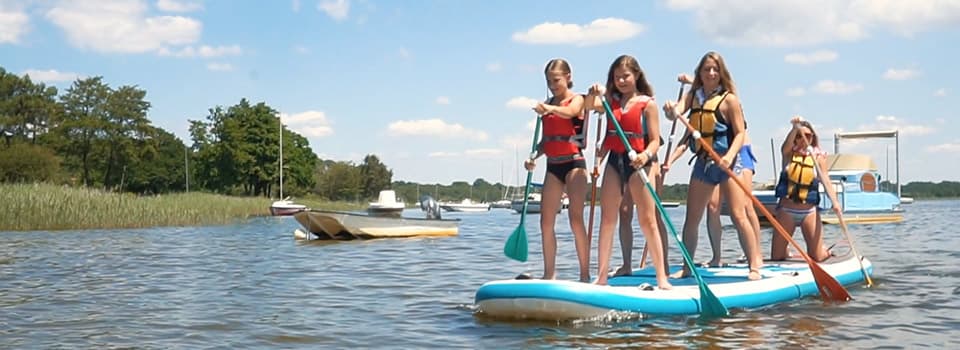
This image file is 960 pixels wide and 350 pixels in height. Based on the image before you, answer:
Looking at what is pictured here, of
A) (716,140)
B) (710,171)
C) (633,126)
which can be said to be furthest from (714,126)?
(633,126)

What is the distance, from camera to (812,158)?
9500 millimetres

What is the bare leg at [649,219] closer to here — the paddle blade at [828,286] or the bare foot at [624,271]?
the bare foot at [624,271]

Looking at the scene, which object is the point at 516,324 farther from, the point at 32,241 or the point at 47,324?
the point at 32,241

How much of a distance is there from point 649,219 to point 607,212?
0.34m

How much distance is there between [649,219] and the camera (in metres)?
7.08

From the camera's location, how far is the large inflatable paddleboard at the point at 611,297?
6.90 meters

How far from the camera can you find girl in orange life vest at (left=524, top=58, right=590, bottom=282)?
22.5ft

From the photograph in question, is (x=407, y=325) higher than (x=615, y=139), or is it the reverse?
(x=615, y=139)

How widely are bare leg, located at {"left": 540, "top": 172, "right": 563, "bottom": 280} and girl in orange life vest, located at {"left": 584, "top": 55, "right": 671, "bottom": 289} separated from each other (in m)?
0.36

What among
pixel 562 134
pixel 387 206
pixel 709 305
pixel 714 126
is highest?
pixel 714 126

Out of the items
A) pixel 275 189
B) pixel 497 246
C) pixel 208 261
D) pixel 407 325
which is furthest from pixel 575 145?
pixel 275 189

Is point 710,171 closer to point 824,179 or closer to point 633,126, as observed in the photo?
point 633,126

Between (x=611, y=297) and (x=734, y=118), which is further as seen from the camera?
(x=734, y=118)

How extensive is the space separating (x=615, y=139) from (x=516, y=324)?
5.34 feet
